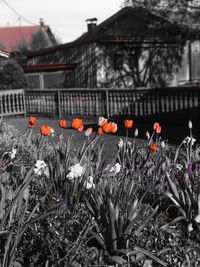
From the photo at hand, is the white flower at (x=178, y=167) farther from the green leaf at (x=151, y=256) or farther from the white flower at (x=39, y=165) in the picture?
the green leaf at (x=151, y=256)

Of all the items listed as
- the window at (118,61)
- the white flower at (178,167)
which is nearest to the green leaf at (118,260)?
the white flower at (178,167)

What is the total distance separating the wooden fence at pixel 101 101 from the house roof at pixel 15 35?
61041 mm

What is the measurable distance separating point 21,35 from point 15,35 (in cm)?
106

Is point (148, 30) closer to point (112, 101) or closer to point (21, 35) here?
point (112, 101)

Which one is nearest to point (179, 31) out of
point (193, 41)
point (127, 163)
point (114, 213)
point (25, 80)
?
point (193, 41)

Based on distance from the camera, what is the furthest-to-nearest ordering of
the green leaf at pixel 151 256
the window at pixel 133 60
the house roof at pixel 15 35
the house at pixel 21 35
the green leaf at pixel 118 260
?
1. the house roof at pixel 15 35
2. the house at pixel 21 35
3. the window at pixel 133 60
4. the green leaf at pixel 118 260
5. the green leaf at pixel 151 256

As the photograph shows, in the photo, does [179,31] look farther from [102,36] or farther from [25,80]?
[25,80]

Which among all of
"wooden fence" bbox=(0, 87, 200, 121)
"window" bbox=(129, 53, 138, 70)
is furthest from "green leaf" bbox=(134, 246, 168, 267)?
"window" bbox=(129, 53, 138, 70)

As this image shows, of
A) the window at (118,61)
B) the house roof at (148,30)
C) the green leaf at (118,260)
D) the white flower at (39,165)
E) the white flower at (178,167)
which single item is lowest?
the green leaf at (118,260)

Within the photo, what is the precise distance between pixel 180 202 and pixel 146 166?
3.44 ft

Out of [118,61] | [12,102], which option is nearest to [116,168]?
[12,102]

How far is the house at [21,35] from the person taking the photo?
271 feet

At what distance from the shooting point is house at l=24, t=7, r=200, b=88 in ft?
101

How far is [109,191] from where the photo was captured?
3971mm
